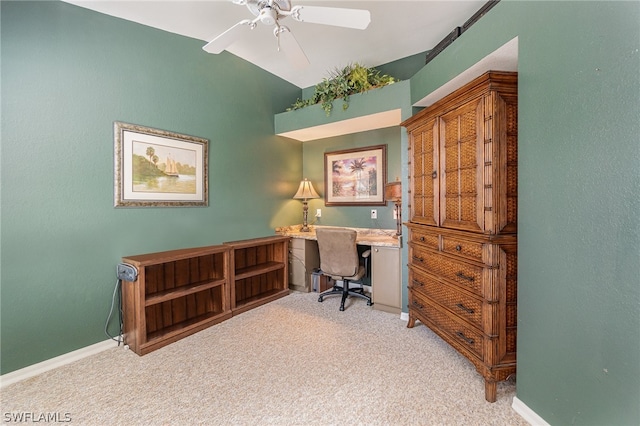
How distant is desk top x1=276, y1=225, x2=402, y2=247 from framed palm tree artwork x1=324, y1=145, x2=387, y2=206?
376mm

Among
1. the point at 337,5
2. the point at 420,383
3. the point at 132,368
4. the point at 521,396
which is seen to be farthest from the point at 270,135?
the point at 521,396

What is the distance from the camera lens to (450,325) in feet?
6.42

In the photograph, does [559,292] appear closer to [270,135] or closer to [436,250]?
[436,250]

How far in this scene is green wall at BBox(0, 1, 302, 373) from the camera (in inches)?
72.2

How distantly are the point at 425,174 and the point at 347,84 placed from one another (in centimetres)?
158

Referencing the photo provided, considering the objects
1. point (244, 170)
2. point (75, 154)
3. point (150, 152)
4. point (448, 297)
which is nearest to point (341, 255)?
point (448, 297)

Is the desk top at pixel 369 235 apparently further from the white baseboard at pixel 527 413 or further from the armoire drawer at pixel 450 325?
the white baseboard at pixel 527 413

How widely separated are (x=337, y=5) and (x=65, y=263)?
3021 millimetres

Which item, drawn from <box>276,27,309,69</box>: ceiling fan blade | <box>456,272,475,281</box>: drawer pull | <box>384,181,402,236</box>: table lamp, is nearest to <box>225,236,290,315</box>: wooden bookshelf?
<box>384,181,402,236</box>: table lamp

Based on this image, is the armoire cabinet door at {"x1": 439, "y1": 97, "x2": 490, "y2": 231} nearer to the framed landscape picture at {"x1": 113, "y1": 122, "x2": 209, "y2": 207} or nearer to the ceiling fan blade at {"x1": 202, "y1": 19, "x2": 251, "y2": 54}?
the ceiling fan blade at {"x1": 202, "y1": 19, "x2": 251, "y2": 54}

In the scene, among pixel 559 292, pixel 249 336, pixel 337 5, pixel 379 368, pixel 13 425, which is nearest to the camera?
pixel 559 292

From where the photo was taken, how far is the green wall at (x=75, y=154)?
183 centimetres

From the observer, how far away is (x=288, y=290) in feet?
11.7

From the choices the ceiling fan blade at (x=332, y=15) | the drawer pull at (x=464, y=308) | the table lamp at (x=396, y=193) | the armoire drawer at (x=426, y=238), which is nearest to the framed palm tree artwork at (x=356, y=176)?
the table lamp at (x=396, y=193)
